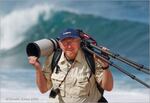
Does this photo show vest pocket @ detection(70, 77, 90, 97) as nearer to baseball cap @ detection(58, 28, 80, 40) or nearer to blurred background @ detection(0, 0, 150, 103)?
baseball cap @ detection(58, 28, 80, 40)

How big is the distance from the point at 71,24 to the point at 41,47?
44.3 feet

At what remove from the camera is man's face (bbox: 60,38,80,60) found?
5.96 metres

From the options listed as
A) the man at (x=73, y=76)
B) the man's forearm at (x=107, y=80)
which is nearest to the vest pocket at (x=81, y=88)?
the man at (x=73, y=76)

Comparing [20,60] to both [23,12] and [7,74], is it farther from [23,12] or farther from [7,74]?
[23,12]

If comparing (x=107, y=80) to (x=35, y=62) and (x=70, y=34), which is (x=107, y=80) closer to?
(x=70, y=34)

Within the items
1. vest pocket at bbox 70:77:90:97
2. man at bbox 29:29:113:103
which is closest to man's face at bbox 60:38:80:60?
man at bbox 29:29:113:103

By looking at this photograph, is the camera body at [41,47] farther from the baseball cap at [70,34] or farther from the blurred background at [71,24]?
the blurred background at [71,24]

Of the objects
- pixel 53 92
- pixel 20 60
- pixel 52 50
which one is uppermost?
pixel 52 50

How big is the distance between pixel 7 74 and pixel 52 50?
8158 millimetres

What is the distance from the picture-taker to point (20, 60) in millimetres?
16359

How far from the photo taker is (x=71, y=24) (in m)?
19.4

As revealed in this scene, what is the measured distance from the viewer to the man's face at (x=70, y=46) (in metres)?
5.96

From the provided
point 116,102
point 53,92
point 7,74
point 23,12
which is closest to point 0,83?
point 7,74

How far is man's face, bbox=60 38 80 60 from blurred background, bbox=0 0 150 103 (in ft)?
25.8
